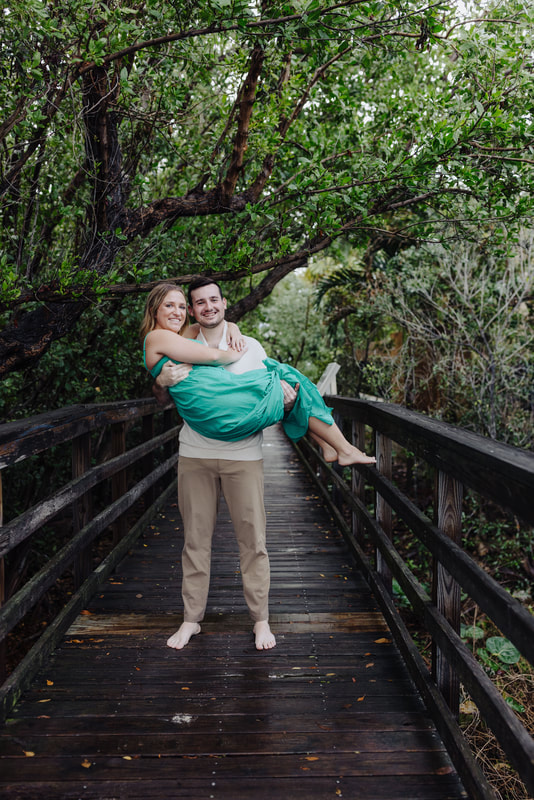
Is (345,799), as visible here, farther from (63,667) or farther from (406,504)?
(63,667)

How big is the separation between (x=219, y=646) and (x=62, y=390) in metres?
5.40

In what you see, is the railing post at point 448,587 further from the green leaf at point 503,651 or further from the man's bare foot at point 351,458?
the green leaf at point 503,651

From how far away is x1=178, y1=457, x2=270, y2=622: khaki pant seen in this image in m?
2.96

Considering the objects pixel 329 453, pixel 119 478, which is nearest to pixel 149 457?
pixel 119 478

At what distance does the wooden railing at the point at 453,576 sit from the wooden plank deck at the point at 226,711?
4.9 inches

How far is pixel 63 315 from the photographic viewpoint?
480cm

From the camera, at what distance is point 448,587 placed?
7.90ft

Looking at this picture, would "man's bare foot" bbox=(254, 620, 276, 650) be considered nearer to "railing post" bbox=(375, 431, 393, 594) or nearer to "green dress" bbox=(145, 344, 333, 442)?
"railing post" bbox=(375, 431, 393, 594)

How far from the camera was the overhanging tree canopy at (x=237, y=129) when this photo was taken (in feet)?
12.5

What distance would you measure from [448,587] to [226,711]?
1080 millimetres

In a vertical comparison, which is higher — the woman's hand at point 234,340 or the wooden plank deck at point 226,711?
the woman's hand at point 234,340

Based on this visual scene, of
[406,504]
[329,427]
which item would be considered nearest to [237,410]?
Result: [329,427]

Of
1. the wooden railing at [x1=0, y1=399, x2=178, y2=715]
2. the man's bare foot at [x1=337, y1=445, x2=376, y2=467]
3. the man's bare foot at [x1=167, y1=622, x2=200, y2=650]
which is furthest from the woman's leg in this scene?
the wooden railing at [x1=0, y1=399, x2=178, y2=715]

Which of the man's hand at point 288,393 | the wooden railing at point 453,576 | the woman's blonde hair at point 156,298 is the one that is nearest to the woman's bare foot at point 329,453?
the wooden railing at point 453,576
